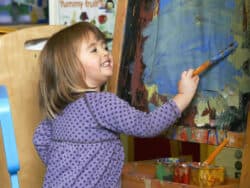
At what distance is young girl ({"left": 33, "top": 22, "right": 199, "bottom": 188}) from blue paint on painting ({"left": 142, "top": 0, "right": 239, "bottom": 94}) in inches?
2.3

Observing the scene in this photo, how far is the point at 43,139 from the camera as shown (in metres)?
1.57

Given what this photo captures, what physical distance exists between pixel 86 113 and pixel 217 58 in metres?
0.37

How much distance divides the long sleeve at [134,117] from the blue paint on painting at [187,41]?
0.45 ft

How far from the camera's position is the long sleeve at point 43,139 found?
61.7 inches

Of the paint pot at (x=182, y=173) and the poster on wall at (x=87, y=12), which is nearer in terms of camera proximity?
the paint pot at (x=182, y=173)

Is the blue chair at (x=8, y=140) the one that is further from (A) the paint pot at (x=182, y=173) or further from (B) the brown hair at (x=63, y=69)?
(A) the paint pot at (x=182, y=173)

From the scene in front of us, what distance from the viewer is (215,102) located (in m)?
1.44

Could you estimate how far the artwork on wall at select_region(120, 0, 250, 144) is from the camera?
55.6 inches

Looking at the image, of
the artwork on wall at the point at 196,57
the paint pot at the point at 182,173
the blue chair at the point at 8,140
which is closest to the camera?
the blue chair at the point at 8,140

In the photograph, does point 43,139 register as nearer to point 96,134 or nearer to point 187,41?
point 96,134

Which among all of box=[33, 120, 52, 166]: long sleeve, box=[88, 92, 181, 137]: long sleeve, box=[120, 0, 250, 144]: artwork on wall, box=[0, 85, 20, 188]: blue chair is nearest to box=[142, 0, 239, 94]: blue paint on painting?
box=[120, 0, 250, 144]: artwork on wall

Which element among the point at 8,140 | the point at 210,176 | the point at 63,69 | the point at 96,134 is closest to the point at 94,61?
the point at 63,69

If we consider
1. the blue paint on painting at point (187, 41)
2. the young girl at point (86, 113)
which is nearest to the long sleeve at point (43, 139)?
the young girl at point (86, 113)

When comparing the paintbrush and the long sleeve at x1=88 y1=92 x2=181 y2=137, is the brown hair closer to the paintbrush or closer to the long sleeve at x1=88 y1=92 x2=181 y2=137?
the long sleeve at x1=88 y1=92 x2=181 y2=137
